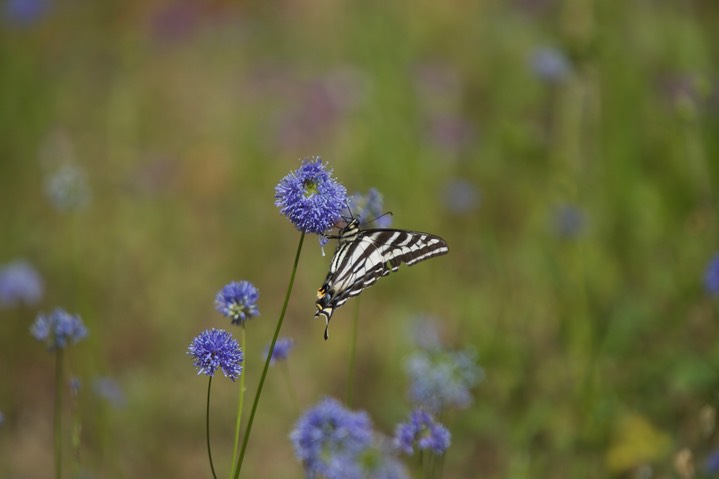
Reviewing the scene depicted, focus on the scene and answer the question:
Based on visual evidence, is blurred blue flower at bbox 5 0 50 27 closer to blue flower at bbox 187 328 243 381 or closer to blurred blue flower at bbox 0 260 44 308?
blurred blue flower at bbox 0 260 44 308

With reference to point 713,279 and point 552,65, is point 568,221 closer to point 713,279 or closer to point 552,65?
point 552,65

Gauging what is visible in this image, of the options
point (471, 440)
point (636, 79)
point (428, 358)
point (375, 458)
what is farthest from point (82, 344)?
point (636, 79)

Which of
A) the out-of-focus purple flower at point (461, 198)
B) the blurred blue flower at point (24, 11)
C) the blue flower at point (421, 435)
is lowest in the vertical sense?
the blue flower at point (421, 435)

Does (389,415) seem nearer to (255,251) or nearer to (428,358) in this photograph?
(428,358)

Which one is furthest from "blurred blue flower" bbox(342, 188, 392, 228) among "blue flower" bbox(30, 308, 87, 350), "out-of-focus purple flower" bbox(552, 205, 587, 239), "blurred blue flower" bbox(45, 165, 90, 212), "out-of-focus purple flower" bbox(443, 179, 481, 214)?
"out-of-focus purple flower" bbox(443, 179, 481, 214)

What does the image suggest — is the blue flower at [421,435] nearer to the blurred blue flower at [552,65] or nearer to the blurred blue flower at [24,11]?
the blurred blue flower at [552,65]

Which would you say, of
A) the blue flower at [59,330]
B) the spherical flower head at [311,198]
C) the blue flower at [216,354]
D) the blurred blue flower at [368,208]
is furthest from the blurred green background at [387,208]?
the blurred blue flower at [368,208]

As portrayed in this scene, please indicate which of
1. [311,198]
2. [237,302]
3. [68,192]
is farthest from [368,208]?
[68,192]
